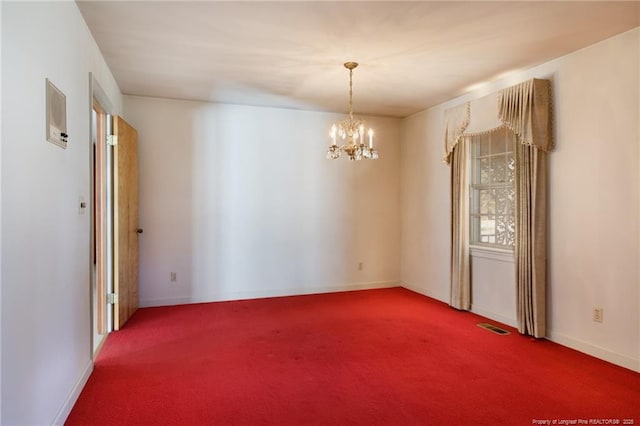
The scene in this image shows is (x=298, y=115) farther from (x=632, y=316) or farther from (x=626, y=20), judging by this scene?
(x=632, y=316)

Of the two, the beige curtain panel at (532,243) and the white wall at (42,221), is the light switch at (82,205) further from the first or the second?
the beige curtain panel at (532,243)

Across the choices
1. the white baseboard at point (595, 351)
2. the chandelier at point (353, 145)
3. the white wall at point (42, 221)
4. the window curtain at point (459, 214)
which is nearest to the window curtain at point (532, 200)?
the white baseboard at point (595, 351)

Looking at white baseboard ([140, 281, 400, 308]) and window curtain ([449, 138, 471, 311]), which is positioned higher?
window curtain ([449, 138, 471, 311])

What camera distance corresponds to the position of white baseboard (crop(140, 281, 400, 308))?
478 centimetres

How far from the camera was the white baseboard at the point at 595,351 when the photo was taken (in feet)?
9.52

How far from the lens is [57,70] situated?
7.14 feet

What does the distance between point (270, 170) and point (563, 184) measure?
3.40 meters

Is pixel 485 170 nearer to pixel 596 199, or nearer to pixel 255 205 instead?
pixel 596 199

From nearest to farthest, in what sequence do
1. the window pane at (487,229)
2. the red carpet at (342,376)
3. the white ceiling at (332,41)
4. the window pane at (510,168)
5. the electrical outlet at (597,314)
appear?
the red carpet at (342,376) < the white ceiling at (332,41) < the electrical outlet at (597,314) < the window pane at (510,168) < the window pane at (487,229)

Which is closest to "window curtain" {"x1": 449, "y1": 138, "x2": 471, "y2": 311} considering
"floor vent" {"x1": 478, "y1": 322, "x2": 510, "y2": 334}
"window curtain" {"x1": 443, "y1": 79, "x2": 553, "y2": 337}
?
"floor vent" {"x1": 478, "y1": 322, "x2": 510, "y2": 334}

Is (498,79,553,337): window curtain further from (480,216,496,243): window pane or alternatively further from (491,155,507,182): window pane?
(480,216,496,243): window pane

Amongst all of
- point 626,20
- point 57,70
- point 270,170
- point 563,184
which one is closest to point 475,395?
point 563,184

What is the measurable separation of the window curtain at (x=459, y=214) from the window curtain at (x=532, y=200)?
81 centimetres

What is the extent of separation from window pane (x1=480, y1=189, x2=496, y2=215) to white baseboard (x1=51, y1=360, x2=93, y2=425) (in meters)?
4.14
